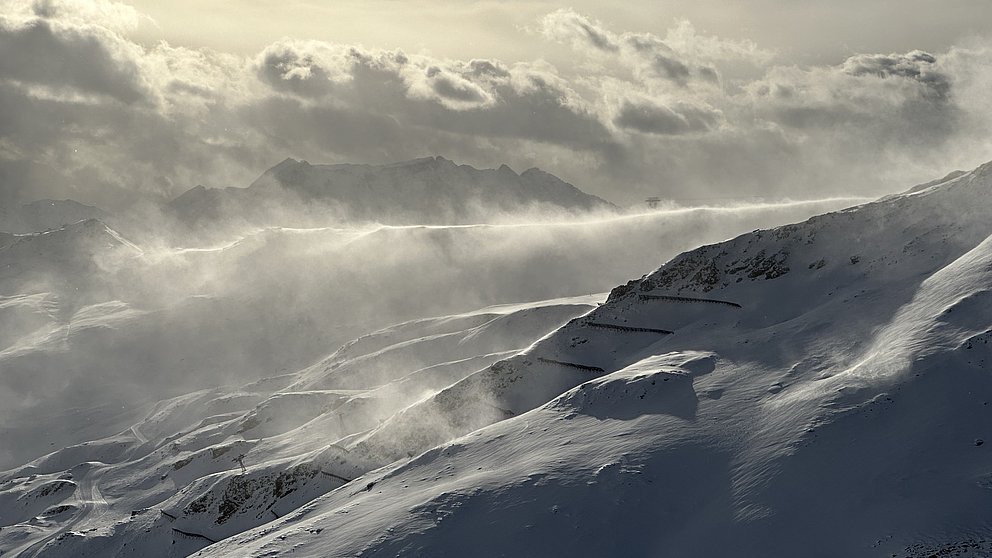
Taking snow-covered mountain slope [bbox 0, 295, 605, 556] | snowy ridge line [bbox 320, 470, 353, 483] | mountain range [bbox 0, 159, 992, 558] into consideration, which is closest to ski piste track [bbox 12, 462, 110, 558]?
snow-covered mountain slope [bbox 0, 295, 605, 556]

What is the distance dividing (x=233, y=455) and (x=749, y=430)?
7427 centimetres

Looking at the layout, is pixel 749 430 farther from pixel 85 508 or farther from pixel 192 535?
pixel 85 508

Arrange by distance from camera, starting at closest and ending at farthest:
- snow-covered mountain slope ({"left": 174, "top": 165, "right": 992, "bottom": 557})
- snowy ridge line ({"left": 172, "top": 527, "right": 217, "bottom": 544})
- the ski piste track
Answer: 1. snow-covered mountain slope ({"left": 174, "top": 165, "right": 992, "bottom": 557})
2. snowy ridge line ({"left": 172, "top": 527, "right": 217, "bottom": 544})
3. the ski piste track

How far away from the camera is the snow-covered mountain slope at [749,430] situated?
35844 millimetres

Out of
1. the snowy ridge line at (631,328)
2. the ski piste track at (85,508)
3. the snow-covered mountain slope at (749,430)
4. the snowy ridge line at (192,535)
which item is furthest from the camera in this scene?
the ski piste track at (85,508)

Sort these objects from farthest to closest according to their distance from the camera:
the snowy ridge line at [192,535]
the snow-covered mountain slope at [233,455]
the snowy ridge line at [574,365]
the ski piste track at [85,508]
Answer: the ski piste track at [85,508] → the snow-covered mountain slope at [233,455] → the snowy ridge line at [192,535] → the snowy ridge line at [574,365]

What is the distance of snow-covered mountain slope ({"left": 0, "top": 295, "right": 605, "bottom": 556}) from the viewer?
232 feet

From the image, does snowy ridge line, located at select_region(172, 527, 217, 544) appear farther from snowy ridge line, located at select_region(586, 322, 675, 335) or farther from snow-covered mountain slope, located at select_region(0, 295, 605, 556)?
snowy ridge line, located at select_region(586, 322, 675, 335)

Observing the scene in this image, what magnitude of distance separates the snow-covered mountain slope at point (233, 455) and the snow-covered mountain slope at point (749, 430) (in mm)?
11909

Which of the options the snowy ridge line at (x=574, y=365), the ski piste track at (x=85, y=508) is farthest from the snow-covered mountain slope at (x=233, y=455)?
the snowy ridge line at (x=574, y=365)

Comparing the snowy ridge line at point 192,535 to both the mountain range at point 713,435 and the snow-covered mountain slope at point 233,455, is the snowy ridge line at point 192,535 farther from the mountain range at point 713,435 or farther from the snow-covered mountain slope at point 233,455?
the mountain range at point 713,435

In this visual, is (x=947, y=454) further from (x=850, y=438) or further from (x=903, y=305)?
(x=903, y=305)

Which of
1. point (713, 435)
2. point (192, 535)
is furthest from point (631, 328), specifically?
point (192, 535)

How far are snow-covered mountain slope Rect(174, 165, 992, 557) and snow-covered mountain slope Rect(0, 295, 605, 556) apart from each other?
11909 mm
